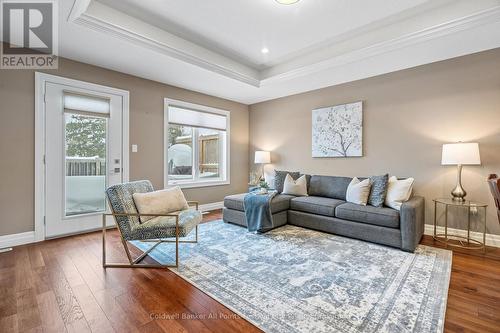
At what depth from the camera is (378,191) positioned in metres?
3.28

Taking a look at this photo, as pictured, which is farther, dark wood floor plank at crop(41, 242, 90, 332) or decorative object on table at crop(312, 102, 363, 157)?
decorative object on table at crop(312, 102, 363, 157)

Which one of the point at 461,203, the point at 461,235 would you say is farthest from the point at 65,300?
the point at 461,235

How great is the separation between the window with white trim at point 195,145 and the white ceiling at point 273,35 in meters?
0.84

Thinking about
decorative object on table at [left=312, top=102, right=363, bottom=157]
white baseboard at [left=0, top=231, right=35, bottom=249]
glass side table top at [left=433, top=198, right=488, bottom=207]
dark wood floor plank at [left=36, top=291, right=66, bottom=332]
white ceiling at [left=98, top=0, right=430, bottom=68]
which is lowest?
dark wood floor plank at [left=36, top=291, right=66, bottom=332]

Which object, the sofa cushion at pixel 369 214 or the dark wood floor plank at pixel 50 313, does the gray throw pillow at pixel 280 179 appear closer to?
the sofa cushion at pixel 369 214

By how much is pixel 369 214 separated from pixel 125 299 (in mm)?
2837

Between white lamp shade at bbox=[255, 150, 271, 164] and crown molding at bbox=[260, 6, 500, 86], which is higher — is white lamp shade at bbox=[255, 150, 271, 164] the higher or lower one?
the lower one

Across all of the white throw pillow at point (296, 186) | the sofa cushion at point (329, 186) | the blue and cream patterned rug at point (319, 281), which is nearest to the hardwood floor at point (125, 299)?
the blue and cream patterned rug at point (319, 281)

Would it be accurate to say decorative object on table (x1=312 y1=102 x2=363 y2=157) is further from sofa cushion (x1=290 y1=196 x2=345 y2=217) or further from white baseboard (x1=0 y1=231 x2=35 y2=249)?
white baseboard (x1=0 y1=231 x2=35 y2=249)

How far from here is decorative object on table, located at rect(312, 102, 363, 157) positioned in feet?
13.6

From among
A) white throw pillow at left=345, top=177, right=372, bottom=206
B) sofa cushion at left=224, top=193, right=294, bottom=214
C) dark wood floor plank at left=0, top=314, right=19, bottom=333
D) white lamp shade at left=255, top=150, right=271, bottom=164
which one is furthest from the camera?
white lamp shade at left=255, top=150, right=271, bottom=164

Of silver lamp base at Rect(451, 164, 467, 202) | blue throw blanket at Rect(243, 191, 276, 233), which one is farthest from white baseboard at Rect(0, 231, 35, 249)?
silver lamp base at Rect(451, 164, 467, 202)

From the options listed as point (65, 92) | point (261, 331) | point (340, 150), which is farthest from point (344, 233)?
point (65, 92)

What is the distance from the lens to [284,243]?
3.07 metres
